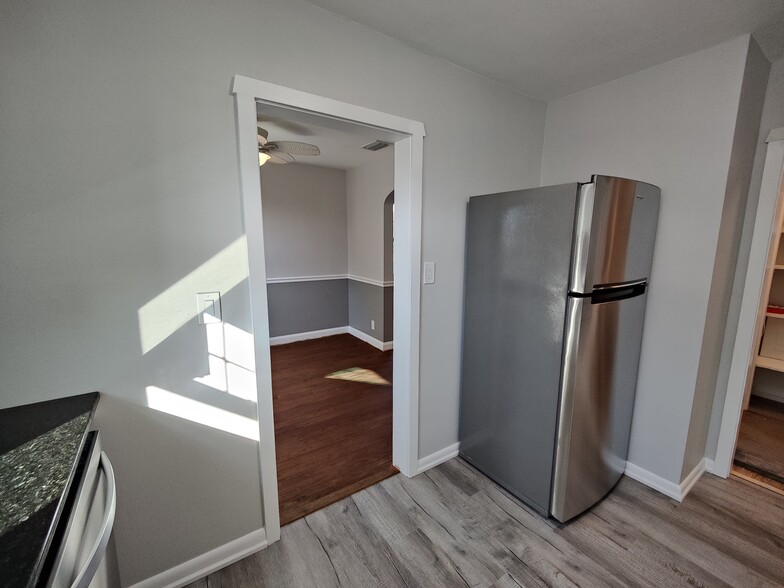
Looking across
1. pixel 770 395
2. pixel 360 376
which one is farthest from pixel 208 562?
pixel 770 395

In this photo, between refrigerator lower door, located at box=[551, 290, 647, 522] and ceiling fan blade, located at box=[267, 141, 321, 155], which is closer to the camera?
refrigerator lower door, located at box=[551, 290, 647, 522]

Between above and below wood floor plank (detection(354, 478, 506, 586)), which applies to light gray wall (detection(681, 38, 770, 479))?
above

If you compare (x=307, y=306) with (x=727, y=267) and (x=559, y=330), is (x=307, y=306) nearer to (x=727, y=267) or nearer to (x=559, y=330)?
(x=559, y=330)

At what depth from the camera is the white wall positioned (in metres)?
4.47

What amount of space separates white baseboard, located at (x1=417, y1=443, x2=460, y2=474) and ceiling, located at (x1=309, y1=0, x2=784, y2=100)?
237cm

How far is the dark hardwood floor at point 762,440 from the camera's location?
2.20 meters

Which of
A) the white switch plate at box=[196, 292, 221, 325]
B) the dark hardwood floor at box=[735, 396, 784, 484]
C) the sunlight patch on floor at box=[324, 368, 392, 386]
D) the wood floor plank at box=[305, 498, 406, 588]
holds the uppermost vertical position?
the white switch plate at box=[196, 292, 221, 325]

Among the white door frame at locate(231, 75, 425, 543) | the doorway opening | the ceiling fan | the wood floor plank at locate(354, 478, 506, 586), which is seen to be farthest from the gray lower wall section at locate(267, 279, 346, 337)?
the wood floor plank at locate(354, 478, 506, 586)

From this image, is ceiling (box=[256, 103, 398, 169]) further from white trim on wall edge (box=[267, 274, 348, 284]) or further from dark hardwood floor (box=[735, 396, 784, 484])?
dark hardwood floor (box=[735, 396, 784, 484])

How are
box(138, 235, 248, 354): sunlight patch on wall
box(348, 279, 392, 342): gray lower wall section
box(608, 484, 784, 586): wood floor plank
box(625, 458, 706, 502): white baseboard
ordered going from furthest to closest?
box(348, 279, 392, 342): gray lower wall section
box(625, 458, 706, 502): white baseboard
box(608, 484, 784, 586): wood floor plank
box(138, 235, 248, 354): sunlight patch on wall

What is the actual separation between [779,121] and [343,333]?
467 cm

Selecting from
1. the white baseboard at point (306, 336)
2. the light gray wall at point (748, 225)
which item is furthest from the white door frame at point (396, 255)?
the white baseboard at point (306, 336)

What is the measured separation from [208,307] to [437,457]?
5.58 ft

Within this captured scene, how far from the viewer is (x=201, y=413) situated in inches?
55.6
